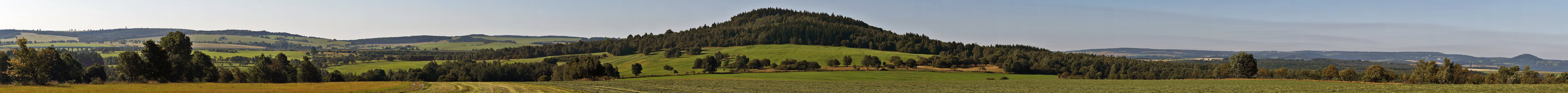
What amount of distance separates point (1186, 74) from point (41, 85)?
171 m

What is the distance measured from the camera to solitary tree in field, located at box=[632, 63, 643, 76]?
5650 inches

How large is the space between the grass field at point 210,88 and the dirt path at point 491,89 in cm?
213

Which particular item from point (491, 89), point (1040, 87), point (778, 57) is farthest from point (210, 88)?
point (778, 57)

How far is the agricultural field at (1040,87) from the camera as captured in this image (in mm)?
45719

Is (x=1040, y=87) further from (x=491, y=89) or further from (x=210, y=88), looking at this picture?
(x=210, y=88)

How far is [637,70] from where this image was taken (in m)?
145

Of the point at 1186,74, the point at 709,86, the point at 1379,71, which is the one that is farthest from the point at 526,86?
the point at 1186,74

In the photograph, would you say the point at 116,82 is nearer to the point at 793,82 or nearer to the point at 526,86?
the point at 526,86

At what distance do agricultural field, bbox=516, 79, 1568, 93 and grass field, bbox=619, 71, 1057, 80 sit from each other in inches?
1433

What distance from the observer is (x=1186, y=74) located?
156875mm

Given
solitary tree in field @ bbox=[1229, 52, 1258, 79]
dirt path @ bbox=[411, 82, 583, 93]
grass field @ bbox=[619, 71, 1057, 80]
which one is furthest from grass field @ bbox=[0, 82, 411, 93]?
solitary tree in field @ bbox=[1229, 52, 1258, 79]

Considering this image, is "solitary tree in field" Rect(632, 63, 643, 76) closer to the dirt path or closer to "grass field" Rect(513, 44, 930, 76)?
"grass field" Rect(513, 44, 930, 76)

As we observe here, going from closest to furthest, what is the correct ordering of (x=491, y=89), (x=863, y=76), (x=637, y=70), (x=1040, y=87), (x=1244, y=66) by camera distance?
(x=491, y=89), (x=1040, y=87), (x=1244, y=66), (x=863, y=76), (x=637, y=70)

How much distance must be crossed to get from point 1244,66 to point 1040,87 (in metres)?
65.7
